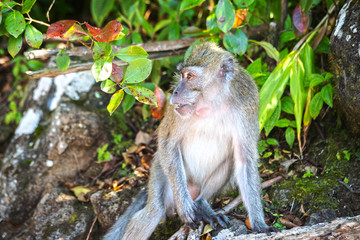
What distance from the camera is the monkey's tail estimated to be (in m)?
4.02

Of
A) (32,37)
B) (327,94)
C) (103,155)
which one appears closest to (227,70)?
(327,94)

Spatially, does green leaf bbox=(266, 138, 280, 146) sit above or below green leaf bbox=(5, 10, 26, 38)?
below

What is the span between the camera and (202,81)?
353 cm

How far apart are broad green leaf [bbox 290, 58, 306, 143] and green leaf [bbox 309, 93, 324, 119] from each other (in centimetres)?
10

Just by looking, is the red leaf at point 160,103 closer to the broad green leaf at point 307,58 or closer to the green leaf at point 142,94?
the green leaf at point 142,94

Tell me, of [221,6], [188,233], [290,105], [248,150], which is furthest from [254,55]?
[188,233]

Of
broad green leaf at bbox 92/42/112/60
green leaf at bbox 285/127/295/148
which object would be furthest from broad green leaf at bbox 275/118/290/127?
broad green leaf at bbox 92/42/112/60

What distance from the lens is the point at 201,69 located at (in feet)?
11.6

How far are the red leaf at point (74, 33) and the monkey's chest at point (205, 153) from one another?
4.33ft

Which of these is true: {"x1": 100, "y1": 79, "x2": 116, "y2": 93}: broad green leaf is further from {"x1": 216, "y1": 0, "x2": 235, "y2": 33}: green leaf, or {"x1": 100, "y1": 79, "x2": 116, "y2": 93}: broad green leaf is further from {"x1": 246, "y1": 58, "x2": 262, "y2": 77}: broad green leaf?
{"x1": 246, "y1": 58, "x2": 262, "y2": 77}: broad green leaf

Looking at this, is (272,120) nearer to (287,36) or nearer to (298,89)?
(298,89)

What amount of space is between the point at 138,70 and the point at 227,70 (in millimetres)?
774

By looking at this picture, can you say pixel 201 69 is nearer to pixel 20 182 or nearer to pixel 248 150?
pixel 248 150

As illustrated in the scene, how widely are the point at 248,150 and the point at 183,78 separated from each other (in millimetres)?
897
